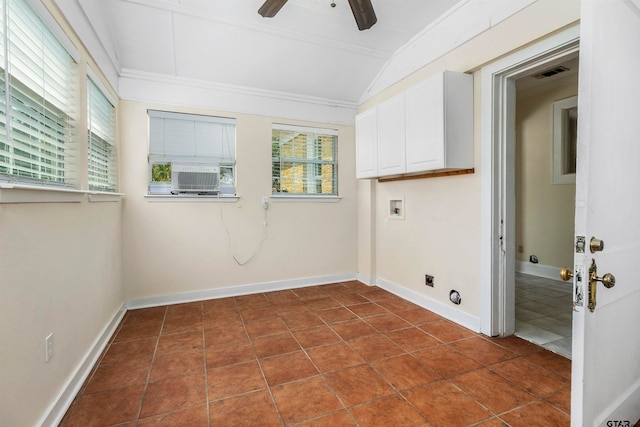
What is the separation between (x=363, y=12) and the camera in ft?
7.27

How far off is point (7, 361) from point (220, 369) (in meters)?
1.15

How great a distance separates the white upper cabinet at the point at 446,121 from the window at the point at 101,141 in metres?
2.73

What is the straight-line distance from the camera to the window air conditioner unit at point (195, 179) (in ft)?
11.2

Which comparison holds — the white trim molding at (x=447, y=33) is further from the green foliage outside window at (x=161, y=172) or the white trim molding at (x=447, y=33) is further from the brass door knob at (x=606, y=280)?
the green foliage outside window at (x=161, y=172)

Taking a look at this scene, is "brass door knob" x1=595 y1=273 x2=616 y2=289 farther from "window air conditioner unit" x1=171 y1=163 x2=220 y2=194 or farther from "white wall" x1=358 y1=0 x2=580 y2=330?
"window air conditioner unit" x1=171 y1=163 x2=220 y2=194

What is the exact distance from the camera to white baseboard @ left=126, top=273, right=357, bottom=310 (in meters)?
3.34

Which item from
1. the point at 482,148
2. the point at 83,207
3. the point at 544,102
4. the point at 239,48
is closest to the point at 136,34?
the point at 239,48

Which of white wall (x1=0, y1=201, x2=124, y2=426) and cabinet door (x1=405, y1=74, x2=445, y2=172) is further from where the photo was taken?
cabinet door (x1=405, y1=74, x2=445, y2=172)

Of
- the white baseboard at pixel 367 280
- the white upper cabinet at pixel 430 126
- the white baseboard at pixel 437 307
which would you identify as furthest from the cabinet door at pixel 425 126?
the white baseboard at pixel 367 280

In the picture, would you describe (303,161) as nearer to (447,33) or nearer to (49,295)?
(447,33)

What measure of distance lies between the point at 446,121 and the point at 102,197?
2.88m

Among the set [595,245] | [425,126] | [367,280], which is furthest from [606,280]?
[367,280]

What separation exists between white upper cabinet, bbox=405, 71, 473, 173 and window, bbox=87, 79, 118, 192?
107 inches

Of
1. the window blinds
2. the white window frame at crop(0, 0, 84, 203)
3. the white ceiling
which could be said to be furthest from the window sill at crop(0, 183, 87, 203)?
the window blinds
